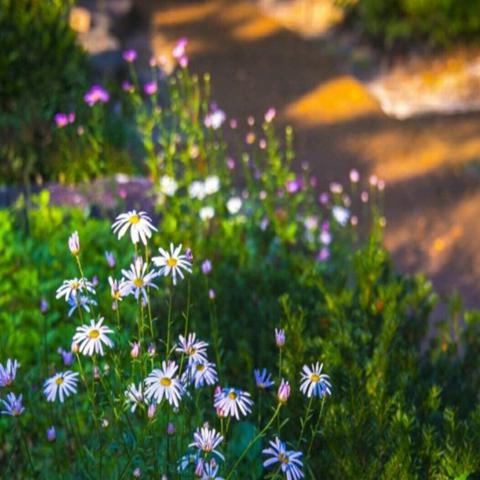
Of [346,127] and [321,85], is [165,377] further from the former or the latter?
[321,85]

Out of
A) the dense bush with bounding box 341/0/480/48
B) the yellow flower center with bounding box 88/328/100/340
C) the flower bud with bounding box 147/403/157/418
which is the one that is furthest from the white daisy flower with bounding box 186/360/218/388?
the dense bush with bounding box 341/0/480/48

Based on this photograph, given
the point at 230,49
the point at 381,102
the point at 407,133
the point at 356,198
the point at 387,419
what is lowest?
the point at 387,419

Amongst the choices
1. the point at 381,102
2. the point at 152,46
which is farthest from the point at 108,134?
the point at 152,46

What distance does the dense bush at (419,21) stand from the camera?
10047 mm

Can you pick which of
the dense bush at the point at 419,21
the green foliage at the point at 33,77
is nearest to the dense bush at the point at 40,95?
the green foliage at the point at 33,77

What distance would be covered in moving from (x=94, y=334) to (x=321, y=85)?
7.74 meters

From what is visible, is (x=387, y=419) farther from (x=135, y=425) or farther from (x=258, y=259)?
(x=258, y=259)

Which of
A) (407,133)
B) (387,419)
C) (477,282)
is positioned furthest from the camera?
(407,133)

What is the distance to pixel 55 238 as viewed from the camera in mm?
5113

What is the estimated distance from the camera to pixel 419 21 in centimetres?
1030

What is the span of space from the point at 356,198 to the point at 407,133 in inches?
56.2

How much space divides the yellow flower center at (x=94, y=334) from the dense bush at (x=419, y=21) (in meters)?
8.29

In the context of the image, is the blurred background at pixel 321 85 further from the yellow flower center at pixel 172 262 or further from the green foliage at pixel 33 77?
the yellow flower center at pixel 172 262

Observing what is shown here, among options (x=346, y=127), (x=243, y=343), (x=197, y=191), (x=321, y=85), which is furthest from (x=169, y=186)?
(x=321, y=85)
